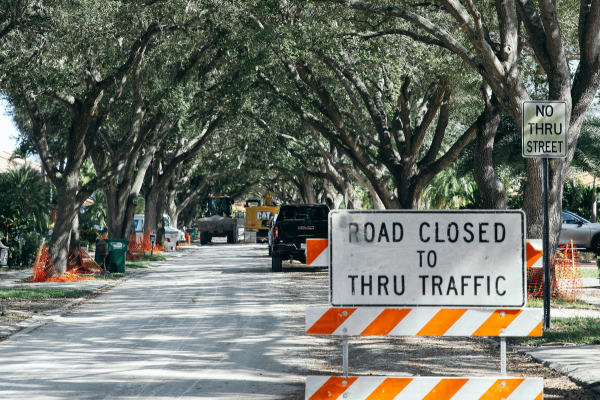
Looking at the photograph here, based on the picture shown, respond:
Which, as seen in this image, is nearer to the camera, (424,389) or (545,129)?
(424,389)

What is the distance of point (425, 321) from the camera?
4531 mm

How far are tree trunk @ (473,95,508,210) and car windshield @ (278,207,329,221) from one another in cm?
711

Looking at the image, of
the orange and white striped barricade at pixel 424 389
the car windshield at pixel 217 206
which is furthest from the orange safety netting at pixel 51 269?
the car windshield at pixel 217 206

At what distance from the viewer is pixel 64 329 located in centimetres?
983

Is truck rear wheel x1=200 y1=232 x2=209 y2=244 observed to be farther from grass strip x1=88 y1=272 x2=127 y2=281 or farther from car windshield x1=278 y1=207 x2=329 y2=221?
grass strip x1=88 y1=272 x2=127 y2=281

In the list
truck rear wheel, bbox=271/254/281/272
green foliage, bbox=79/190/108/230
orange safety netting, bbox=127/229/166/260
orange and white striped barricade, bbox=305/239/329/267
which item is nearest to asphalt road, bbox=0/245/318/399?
orange and white striped barricade, bbox=305/239/329/267

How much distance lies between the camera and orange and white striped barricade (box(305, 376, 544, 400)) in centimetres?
449

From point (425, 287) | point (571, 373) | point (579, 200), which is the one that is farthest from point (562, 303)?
point (579, 200)

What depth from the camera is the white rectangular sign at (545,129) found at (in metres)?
9.00

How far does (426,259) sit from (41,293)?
38.5ft

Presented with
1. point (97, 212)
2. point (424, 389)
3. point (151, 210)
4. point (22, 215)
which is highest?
point (97, 212)

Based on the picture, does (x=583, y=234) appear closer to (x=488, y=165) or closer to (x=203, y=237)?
(x=488, y=165)

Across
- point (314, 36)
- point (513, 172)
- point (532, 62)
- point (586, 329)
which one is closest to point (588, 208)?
point (513, 172)

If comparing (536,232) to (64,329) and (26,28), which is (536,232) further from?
(26,28)
